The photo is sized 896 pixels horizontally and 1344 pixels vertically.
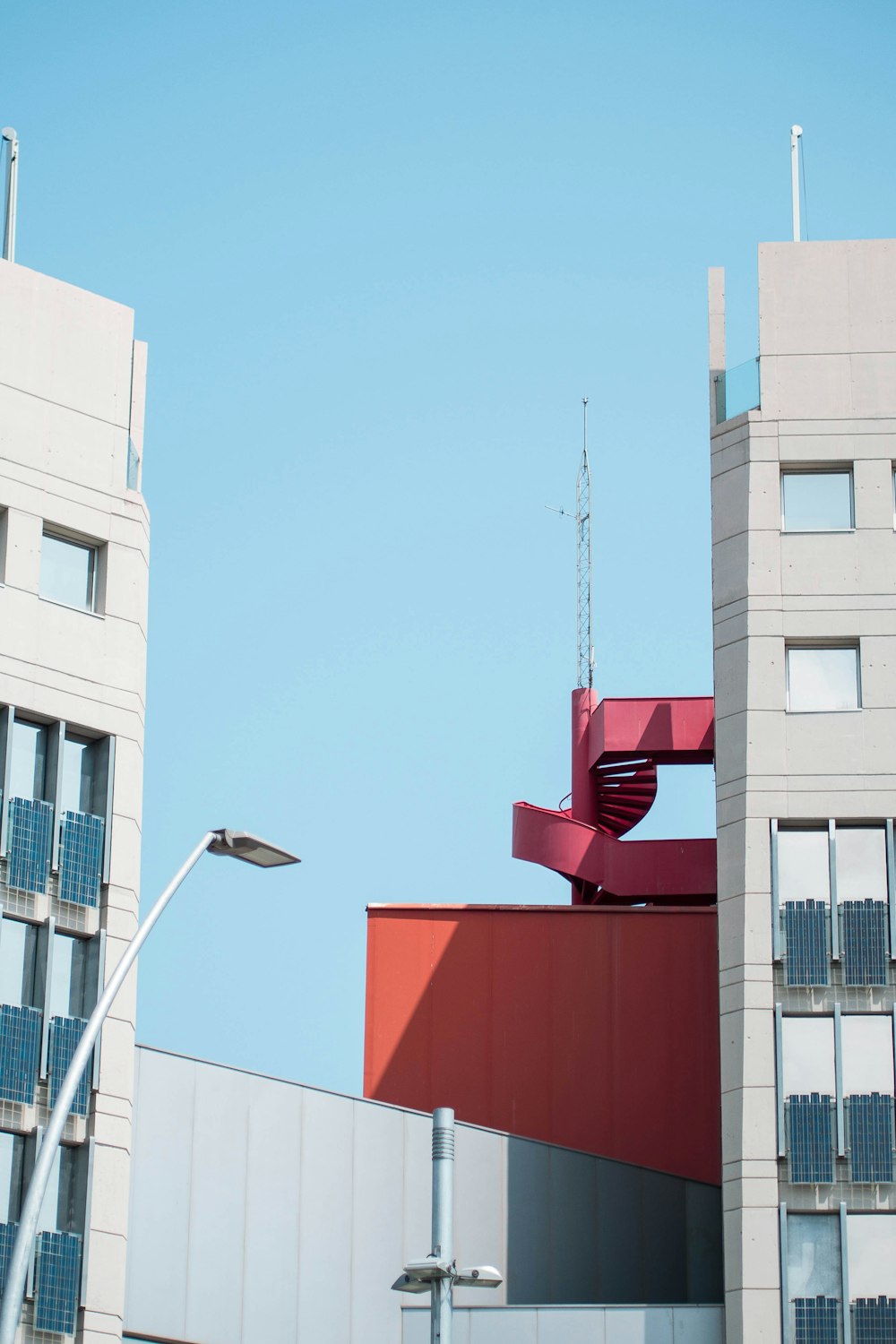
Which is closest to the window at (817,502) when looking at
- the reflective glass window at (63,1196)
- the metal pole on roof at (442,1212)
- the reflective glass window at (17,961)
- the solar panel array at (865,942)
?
the solar panel array at (865,942)

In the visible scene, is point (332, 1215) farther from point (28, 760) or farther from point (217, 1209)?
point (28, 760)

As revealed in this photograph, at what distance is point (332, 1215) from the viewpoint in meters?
37.4

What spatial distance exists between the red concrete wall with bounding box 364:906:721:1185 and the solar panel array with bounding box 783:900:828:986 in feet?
26.8

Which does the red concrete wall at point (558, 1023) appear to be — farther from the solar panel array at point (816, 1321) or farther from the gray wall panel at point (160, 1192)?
the gray wall panel at point (160, 1192)

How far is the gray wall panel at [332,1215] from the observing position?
35375 mm

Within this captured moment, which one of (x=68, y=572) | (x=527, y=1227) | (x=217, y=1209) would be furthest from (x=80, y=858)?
(x=527, y=1227)

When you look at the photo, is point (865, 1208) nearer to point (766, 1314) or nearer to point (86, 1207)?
point (766, 1314)

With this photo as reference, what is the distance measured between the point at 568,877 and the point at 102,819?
17.8m

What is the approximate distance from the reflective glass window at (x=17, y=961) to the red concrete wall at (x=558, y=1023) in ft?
41.7

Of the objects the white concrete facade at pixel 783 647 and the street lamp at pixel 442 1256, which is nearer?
the street lamp at pixel 442 1256

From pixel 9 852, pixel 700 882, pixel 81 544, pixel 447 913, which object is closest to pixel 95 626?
pixel 81 544

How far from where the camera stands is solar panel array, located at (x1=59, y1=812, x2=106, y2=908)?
114ft

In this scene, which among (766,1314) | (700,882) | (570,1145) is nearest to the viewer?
(766,1314)

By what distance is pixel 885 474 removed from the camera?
126 ft
